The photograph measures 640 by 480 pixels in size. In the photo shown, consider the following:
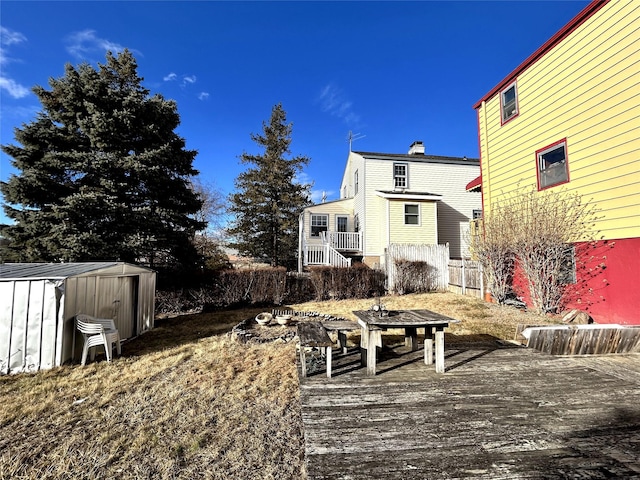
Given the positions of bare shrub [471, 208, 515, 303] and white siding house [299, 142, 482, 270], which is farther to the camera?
white siding house [299, 142, 482, 270]

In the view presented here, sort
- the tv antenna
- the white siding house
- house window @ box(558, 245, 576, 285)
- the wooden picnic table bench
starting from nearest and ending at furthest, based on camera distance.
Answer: the wooden picnic table bench
house window @ box(558, 245, 576, 285)
the white siding house
the tv antenna

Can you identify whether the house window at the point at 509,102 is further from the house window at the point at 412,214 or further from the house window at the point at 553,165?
the house window at the point at 412,214

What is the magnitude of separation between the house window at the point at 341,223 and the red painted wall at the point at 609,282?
1250 centimetres

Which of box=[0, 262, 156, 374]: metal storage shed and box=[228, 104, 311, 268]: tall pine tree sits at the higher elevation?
box=[228, 104, 311, 268]: tall pine tree

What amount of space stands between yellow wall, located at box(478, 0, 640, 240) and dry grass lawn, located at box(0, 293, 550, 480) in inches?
319

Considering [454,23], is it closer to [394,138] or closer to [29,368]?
[394,138]

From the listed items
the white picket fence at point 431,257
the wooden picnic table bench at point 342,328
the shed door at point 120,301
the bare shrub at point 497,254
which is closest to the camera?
the wooden picnic table bench at point 342,328

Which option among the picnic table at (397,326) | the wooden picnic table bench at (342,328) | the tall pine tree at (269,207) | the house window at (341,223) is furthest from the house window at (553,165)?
the tall pine tree at (269,207)

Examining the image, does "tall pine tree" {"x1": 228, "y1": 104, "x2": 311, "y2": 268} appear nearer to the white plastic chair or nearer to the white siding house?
the white siding house

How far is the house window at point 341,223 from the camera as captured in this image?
62.3 feet

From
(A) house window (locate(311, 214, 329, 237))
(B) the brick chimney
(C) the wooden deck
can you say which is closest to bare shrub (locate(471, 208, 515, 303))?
(C) the wooden deck

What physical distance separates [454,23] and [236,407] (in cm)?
1431

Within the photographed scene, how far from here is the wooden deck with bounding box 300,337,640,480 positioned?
2.21 meters

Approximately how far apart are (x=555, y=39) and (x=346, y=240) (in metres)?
11.7
